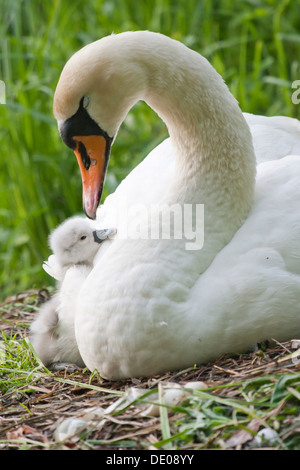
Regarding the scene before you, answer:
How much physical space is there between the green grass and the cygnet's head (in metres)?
1.28

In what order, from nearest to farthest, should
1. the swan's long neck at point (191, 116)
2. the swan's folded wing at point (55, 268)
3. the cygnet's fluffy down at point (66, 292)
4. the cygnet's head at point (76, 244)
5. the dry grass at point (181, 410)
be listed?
the dry grass at point (181, 410) → the swan's long neck at point (191, 116) → the cygnet's fluffy down at point (66, 292) → the cygnet's head at point (76, 244) → the swan's folded wing at point (55, 268)

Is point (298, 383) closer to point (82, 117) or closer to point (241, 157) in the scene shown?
point (241, 157)

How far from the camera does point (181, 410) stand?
2.51m

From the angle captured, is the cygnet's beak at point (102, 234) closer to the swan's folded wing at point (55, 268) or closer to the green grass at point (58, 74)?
the swan's folded wing at point (55, 268)

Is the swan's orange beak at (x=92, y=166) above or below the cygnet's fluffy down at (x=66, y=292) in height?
above

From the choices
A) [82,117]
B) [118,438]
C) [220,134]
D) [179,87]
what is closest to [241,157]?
[220,134]

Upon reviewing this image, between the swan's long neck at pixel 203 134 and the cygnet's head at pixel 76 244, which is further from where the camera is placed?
the cygnet's head at pixel 76 244

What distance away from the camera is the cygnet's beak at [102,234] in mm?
3521

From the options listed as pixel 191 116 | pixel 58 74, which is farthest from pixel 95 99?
pixel 58 74

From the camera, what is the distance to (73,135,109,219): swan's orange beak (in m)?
3.07

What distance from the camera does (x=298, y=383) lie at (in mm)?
2496

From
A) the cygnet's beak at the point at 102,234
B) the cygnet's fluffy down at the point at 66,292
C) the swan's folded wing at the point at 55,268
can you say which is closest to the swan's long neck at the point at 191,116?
the cygnet's beak at the point at 102,234

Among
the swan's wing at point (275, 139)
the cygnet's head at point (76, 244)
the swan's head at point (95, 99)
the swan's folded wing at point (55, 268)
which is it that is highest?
the swan's head at point (95, 99)

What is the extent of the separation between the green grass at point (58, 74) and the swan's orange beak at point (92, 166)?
1.83 m
